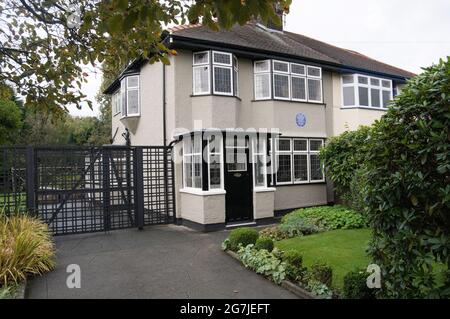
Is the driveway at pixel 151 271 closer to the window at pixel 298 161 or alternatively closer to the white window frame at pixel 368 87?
the window at pixel 298 161

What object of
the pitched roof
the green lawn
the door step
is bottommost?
the green lawn

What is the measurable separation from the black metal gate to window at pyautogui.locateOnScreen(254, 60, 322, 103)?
14.2 feet

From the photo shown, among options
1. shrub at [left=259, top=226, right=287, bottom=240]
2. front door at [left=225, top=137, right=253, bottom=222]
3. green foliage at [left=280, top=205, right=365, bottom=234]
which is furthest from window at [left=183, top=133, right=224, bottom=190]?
green foliage at [left=280, top=205, right=365, bottom=234]

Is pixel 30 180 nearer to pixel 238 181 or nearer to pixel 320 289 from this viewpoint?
pixel 238 181

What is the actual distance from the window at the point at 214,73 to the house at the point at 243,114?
33 mm

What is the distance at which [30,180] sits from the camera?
363 inches

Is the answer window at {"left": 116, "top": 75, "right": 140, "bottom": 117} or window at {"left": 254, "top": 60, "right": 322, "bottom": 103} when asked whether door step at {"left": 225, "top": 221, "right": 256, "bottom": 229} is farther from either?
window at {"left": 116, "top": 75, "right": 140, "bottom": 117}

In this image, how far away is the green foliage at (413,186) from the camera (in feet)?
11.6

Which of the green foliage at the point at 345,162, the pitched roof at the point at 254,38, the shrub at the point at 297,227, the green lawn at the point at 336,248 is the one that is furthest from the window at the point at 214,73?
the green lawn at the point at 336,248

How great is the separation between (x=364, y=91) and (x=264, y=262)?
1162 cm

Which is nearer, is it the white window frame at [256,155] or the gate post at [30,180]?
the gate post at [30,180]

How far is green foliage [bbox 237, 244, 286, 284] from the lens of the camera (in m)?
5.69

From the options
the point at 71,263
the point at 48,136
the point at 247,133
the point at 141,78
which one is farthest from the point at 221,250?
the point at 48,136
